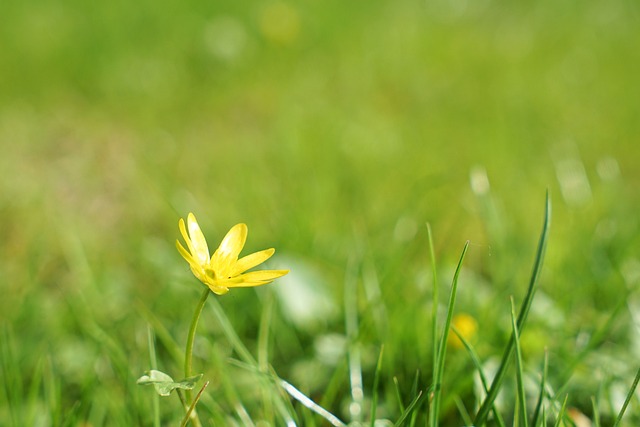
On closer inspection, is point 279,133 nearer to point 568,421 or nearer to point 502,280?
point 502,280

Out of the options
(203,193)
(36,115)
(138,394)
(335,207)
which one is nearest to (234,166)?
(203,193)

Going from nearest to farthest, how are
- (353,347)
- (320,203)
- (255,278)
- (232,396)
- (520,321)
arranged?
(255,278), (520,321), (232,396), (353,347), (320,203)

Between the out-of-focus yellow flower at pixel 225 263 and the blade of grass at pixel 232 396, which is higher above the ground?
the out-of-focus yellow flower at pixel 225 263

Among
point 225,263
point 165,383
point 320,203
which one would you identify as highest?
point 225,263

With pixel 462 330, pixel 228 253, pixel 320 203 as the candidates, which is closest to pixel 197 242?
pixel 228 253

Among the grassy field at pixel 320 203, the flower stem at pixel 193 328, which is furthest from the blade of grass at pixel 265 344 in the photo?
the flower stem at pixel 193 328

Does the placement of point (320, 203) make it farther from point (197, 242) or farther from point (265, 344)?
point (197, 242)

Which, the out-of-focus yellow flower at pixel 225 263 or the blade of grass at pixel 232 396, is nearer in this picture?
the out-of-focus yellow flower at pixel 225 263

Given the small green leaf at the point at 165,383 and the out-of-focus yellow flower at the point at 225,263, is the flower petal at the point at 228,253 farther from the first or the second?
the small green leaf at the point at 165,383
